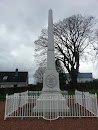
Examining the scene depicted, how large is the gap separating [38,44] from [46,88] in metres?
17.7

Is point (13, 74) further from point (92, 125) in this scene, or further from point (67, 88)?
point (92, 125)

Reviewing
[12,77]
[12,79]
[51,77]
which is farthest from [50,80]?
[12,77]

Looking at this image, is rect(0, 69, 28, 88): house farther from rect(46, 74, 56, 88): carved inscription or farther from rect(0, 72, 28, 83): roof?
rect(46, 74, 56, 88): carved inscription

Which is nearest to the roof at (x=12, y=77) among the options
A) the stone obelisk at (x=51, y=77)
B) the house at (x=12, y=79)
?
the house at (x=12, y=79)

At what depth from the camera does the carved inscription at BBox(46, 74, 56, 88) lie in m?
9.09

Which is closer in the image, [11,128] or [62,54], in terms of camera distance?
[11,128]

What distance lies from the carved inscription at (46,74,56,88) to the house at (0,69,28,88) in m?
23.9

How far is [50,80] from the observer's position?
918 cm

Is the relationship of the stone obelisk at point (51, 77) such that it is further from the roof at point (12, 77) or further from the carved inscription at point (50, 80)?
the roof at point (12, 77)

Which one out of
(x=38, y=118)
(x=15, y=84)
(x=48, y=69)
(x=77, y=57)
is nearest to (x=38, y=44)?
(x=77, y=57)

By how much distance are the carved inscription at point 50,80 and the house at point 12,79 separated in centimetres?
2394

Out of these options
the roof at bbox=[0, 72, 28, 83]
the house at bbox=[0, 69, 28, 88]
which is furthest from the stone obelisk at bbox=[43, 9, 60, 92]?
the roof at bbox=[0, 72, 28, 83]

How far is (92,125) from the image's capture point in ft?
18.0

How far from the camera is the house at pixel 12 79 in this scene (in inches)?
1249
